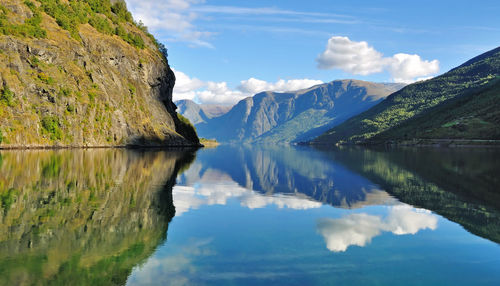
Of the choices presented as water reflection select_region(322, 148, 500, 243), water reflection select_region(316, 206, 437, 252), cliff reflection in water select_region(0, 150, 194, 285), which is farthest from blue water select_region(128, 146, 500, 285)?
cliff reflection in water select_region(0, 150, 194, 285)

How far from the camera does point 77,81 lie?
121938mm

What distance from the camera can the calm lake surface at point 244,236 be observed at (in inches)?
482

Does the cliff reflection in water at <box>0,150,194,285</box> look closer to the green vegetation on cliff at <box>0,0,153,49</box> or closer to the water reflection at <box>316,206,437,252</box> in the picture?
the water reflection at <box>316,206,437,252</box>

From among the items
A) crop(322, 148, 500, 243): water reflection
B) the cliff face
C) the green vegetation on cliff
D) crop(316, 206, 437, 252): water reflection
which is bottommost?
crop(316, 206, 437, 252): water reflection

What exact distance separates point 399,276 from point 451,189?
78.5 ft

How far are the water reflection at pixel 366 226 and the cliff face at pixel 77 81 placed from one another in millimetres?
102611

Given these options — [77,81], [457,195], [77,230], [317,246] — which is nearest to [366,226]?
[317,246]

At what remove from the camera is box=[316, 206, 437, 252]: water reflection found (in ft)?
55.3

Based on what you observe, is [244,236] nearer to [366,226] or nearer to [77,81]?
[366,226]

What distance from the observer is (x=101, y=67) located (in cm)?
13512

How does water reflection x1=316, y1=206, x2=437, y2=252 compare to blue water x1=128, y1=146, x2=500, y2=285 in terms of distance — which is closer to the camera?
blue water x1=128, y1=146, x2=500, y2=285

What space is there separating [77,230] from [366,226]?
15001 millimetres

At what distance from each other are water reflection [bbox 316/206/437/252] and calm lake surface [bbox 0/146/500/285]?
0.23ft

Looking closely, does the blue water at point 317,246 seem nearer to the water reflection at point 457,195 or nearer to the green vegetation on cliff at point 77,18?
the water reflection at point 457,195
